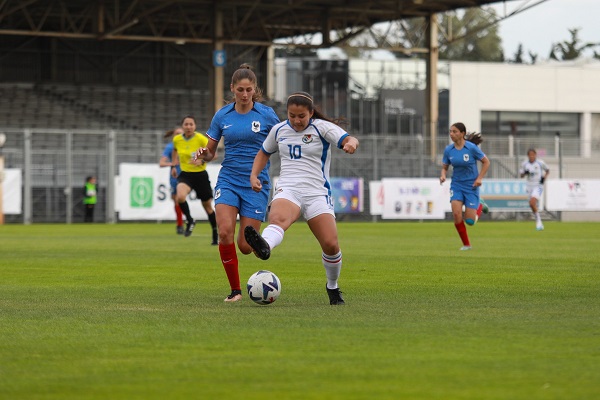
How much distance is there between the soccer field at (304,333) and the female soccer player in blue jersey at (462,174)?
444 centimetres

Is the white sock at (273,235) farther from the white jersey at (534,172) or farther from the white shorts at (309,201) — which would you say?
the white jersey at (534,172)

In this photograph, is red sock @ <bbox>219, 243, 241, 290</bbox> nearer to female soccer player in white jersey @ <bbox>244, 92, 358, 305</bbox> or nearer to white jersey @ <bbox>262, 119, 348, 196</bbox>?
female soccer player in white jersey @ <bbox>244, 92, 358, 305</bbox>

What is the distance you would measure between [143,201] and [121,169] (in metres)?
1.30

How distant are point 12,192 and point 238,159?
27.2 metres

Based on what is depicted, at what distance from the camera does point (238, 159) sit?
11.3m

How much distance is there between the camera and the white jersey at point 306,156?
1027 cm

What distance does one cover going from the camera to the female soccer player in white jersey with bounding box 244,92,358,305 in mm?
10148

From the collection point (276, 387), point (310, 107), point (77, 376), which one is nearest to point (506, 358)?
point (276, 387)

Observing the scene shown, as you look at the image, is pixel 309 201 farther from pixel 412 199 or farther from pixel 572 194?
pixel 572 194

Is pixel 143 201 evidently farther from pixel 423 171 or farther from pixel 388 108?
pixel 388 108

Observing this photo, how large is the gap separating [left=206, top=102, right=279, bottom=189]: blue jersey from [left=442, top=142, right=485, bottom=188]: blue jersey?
32.9 feet

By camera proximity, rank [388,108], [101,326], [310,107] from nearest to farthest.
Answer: [101,326] → [310,107] → [388,108]

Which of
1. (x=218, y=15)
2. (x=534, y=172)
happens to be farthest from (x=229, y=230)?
(x=218, y=15)

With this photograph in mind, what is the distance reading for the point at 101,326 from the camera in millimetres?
8695
